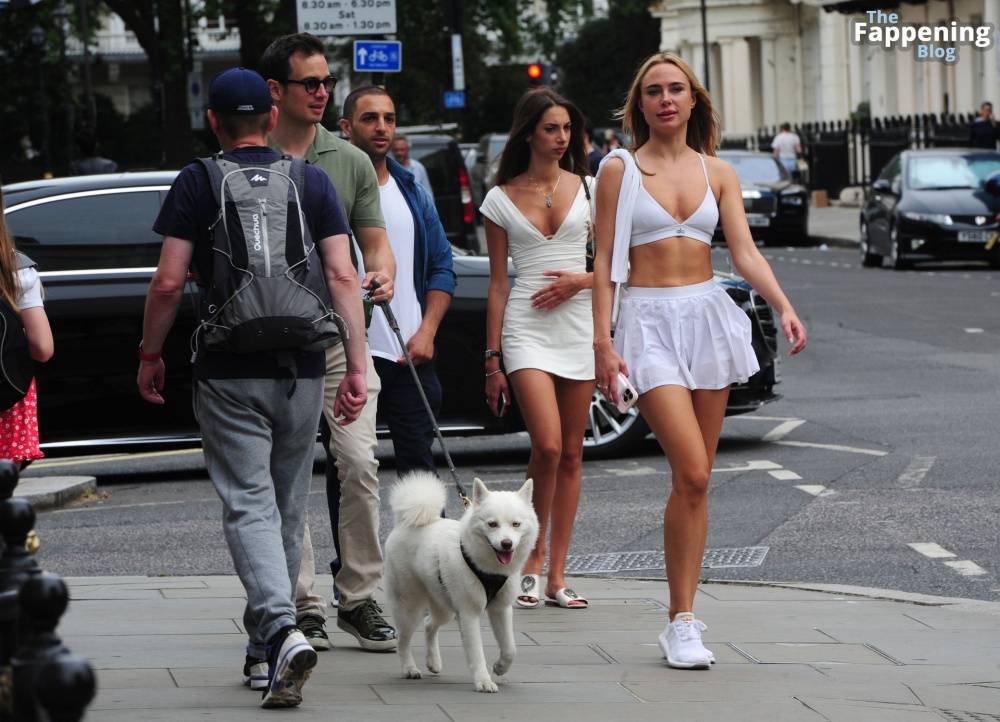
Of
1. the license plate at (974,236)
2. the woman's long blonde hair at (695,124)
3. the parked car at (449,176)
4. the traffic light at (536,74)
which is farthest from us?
the traffic light at (536,74)

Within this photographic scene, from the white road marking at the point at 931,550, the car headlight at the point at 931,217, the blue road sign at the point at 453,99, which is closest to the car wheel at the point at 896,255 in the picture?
the car headlight at the point at 931,217

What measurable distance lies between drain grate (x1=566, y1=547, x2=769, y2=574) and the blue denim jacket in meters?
1.86

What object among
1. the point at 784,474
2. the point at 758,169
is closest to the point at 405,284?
the point at 784,474

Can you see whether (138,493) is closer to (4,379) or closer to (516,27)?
(4,379)

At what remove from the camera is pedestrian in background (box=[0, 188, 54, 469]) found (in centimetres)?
602

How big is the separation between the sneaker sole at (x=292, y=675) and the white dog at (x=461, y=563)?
577mm

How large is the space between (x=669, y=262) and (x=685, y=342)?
27cm

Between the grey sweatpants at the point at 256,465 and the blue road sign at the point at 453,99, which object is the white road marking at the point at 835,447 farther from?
the blue road sign at the point at 453,99

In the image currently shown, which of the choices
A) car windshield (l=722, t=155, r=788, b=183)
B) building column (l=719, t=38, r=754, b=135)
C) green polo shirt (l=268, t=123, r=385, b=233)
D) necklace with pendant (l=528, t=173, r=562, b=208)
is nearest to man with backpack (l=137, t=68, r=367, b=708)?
green polo shirt (l=268, t=123, r=385, b=233)

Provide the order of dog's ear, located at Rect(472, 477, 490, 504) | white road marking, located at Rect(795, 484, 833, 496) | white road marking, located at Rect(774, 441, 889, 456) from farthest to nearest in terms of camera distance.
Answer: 1. white road marking, located at Rect(774, 441, 889, 456)
2. white road marking, located at Rect(795, 484, 833, 496)
3. dog's ear, located at Rect(472, 477, 490, 504)

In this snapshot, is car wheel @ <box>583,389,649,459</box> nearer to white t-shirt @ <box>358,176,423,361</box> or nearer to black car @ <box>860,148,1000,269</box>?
white t-shirt @ <box>358,176,423,361</box>

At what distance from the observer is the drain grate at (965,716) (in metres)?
5.48

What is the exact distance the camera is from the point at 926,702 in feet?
18.7

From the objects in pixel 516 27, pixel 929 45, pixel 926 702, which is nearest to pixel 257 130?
pixel 926 702
